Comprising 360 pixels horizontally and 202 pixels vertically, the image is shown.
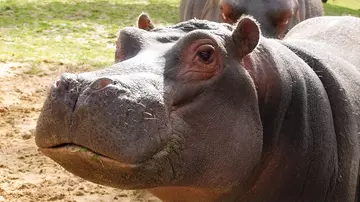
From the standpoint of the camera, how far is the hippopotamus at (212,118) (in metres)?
2.04

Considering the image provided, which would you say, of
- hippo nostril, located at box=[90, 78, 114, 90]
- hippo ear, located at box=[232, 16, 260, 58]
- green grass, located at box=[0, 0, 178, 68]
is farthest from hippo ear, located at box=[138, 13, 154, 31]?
green grass, located at box=[0, 0, 178, 68]

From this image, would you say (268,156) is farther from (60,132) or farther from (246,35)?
(60,132)

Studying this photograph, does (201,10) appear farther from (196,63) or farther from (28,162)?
(196,63)

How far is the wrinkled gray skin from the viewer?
232 inches

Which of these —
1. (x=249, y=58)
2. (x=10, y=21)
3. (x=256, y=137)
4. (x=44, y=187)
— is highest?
(x=249, y=58)

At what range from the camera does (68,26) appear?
10383 millimetres

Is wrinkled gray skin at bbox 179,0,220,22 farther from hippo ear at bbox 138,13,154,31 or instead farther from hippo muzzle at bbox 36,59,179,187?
hippo muzzle at bbox 36,59,179,187

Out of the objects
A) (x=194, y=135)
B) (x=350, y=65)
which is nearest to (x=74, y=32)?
(x=350, y=65)

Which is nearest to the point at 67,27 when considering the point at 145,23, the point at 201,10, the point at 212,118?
the point at 201,10

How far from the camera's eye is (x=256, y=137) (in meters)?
2.42

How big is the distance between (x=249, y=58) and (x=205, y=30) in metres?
0.24

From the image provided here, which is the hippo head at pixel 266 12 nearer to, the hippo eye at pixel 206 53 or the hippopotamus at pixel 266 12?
the hippopotamus at pixel 266 12

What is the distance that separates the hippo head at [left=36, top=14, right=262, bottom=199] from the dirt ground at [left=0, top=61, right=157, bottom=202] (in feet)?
7.37

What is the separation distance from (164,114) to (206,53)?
0.31m
